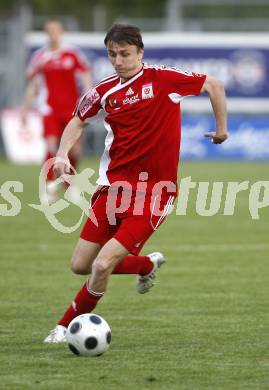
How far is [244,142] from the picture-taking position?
26.4 meters

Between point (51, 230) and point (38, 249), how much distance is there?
195 cm

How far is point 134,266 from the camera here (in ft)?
26.9

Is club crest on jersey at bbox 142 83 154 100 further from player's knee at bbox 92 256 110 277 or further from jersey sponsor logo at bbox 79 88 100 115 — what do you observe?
player's knee at bbox 92 256 110 277

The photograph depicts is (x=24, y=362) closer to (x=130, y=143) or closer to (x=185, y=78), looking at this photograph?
(x=130, y=143)

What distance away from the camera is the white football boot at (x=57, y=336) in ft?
24.9

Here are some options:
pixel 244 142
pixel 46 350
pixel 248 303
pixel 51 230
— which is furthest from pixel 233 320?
pixel 244 142

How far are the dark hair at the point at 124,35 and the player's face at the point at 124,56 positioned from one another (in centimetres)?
2

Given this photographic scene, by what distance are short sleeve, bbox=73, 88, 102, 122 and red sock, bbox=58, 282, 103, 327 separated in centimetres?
112

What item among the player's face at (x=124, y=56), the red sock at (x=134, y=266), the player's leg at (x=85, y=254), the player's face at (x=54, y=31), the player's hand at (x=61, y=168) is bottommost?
the player's face at (x=54, y=31)

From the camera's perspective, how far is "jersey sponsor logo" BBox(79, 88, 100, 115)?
7.62 meters

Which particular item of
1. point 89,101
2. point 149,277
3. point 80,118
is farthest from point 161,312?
point 89,101

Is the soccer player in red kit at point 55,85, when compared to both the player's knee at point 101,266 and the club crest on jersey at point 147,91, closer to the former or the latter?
the club crest on jersey at point 147,91

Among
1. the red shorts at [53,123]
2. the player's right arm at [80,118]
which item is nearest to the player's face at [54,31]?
the red shorts at [53,123]

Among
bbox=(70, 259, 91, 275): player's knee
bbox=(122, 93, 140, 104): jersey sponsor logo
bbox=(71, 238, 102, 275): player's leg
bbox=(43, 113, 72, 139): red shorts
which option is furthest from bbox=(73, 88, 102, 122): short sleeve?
bbox=(43, 113, 72, 139): red shorts
